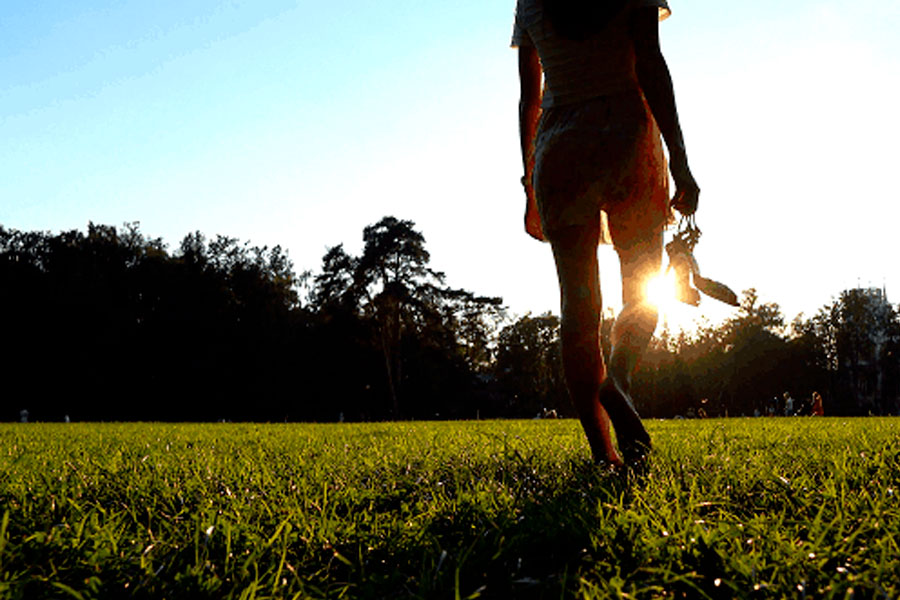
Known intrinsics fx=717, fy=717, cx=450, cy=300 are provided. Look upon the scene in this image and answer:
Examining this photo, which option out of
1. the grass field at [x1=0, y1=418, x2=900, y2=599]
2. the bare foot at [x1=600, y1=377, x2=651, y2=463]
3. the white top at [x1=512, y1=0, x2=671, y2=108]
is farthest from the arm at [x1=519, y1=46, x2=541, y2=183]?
the grass field at [x1=0, y1=418, x2=900, y2=599]

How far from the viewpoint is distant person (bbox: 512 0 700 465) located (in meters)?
3.61

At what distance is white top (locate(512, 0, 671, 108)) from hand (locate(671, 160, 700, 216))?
506 millimetres

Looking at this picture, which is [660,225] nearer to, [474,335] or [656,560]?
[656,560]

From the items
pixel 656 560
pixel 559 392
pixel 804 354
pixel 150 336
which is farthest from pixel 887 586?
pixel 804 354

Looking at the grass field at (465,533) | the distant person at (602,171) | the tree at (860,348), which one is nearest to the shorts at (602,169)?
the distant person at (602,171)

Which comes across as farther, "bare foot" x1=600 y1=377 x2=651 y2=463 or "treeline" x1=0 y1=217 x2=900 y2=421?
"treeline" x1=0 y1=217 x2=900 y2=421

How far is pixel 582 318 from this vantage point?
363 cm

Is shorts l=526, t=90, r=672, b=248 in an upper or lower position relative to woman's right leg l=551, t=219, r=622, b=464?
upper

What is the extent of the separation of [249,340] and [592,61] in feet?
189

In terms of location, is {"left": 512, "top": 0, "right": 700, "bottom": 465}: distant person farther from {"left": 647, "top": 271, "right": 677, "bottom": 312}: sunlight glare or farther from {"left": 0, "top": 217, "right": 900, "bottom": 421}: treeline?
{"left": 0, "top": 217, "right": 900, "bottom": 421}: treeline

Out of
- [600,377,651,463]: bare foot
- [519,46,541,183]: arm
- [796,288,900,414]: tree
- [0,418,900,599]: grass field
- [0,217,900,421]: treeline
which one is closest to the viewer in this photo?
[0,418,900,599]: grass field

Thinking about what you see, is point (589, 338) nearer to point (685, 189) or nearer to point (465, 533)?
point (685, 189)

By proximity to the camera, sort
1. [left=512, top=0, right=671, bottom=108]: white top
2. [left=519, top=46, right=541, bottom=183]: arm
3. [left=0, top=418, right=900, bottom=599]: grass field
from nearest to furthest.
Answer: [left=0, top=418, right=900, bottom=599]: grass field → [left=512, top=0, right=671, bottom=108]: white top → [left=519, top=46, right=541, bottom=183]: arm

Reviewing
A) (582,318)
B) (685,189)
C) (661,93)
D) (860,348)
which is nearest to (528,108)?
(661,93)
